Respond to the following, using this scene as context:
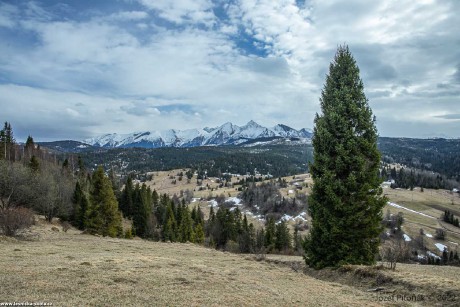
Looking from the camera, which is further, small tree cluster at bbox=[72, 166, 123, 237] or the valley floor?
small tree cluster at bbox=[72, 166, 123, 237]

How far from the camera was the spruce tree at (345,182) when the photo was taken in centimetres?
2080

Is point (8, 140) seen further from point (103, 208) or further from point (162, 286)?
point (162, 286)

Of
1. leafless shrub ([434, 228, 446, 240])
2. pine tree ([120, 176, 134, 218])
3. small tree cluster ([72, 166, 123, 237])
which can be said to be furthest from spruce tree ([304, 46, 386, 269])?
leafless shrub ([434, 228, 446, 240])

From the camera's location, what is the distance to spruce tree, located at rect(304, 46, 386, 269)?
2080cm

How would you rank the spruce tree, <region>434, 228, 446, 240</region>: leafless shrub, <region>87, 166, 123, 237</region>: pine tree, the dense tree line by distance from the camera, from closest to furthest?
the spruce tree < <region>87, 166, 123, 237</region>: pine tree < the dense tree line < <region>434, 228, 446, 240</region>: leafless shrub

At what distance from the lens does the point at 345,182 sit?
2134cm

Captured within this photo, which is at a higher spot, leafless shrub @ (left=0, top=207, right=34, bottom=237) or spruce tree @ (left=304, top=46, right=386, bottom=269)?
spruce tree @ (left=304, top=46, right=386, bottom=269)

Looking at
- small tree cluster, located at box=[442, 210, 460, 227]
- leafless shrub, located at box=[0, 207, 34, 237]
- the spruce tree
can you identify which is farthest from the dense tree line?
small tree cluster, located at box=[442, 210, 460, 227]

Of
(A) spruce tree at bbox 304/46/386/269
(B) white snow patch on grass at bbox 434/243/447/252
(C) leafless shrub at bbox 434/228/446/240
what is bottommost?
(B) white snow patch on grass at bbox 434/243/447/252

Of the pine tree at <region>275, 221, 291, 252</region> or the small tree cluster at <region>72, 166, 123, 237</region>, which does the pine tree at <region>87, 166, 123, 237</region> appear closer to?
the small tree cluster at <region>72, 166, 123, 237</region>

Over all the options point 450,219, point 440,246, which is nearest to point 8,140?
point 440,246

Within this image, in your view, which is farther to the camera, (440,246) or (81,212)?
(440,246)

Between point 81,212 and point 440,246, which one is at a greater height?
point 81,212

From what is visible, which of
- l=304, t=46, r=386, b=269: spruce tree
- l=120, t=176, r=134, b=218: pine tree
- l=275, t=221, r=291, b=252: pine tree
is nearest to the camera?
l=304, t=46, r=386, b=269: spruce tree
